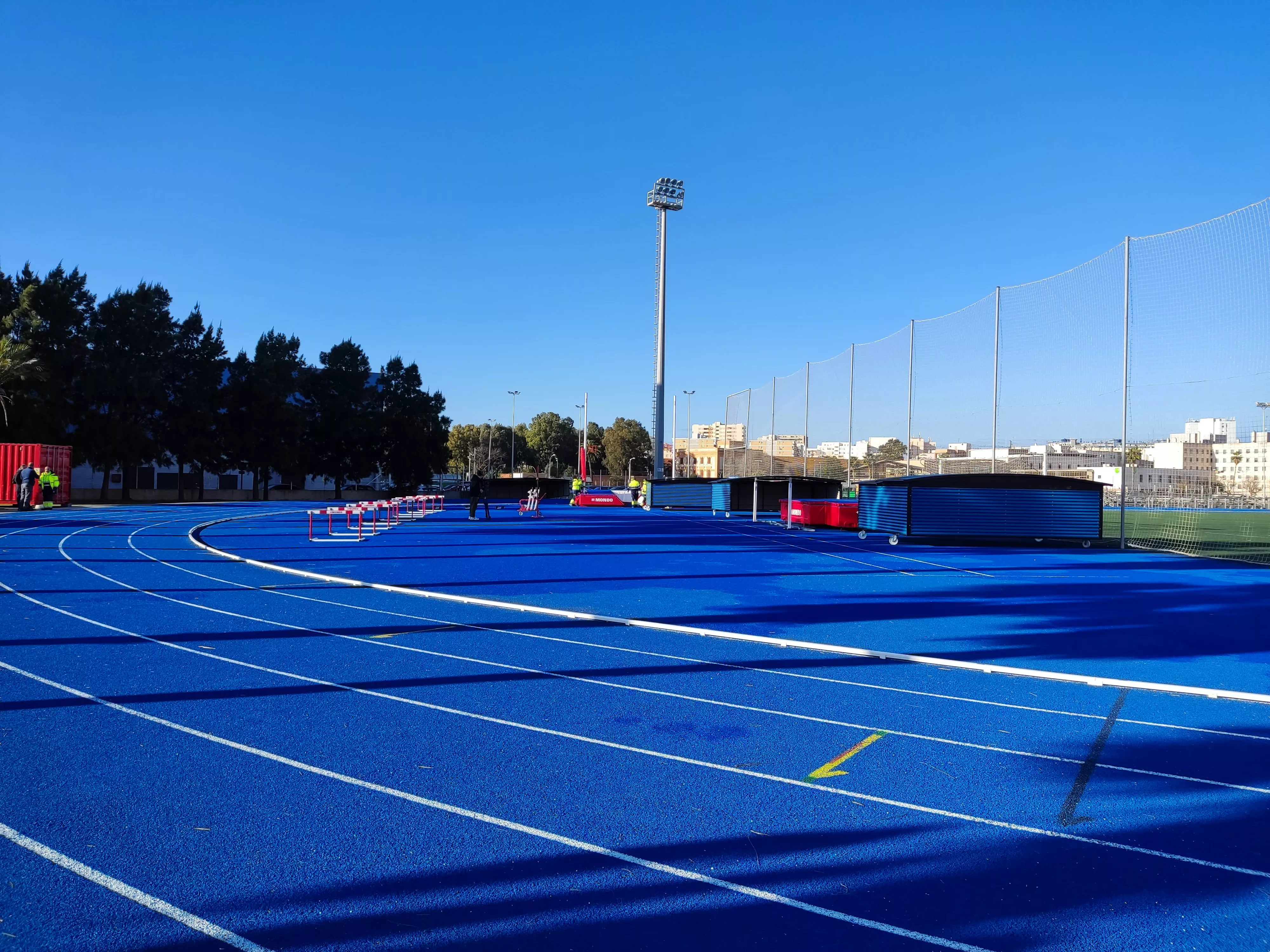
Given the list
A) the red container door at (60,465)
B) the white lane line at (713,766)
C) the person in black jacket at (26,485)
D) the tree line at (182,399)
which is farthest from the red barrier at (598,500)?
the white lane line at (713,766)

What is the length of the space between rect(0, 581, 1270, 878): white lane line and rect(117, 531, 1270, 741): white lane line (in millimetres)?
Result: 2572

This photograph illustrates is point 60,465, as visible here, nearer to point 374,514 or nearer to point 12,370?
point 12,370

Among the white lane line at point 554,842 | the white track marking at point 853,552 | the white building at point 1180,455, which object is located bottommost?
the white lane line at point 554,842

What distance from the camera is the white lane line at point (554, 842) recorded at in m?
3.65

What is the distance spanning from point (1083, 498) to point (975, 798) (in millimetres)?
21797

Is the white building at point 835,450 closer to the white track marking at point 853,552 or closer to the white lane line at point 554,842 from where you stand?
the white track marking at point 853,552

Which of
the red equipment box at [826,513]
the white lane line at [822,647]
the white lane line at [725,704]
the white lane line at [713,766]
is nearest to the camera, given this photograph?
the white lane line at [713,766]

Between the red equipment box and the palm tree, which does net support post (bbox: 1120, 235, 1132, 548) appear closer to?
the red equipment box

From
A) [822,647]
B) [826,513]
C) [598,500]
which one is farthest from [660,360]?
[822,647]

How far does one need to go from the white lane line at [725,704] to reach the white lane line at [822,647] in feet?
8.12

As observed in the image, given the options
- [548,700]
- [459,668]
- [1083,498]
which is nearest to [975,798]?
[548,700]

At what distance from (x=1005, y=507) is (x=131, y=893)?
23.9 m

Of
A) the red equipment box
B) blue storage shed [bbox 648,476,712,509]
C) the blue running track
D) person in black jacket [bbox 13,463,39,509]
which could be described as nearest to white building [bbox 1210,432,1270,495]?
the red equipment box

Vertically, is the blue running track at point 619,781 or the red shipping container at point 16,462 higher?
the red shipping container at point 16,462
